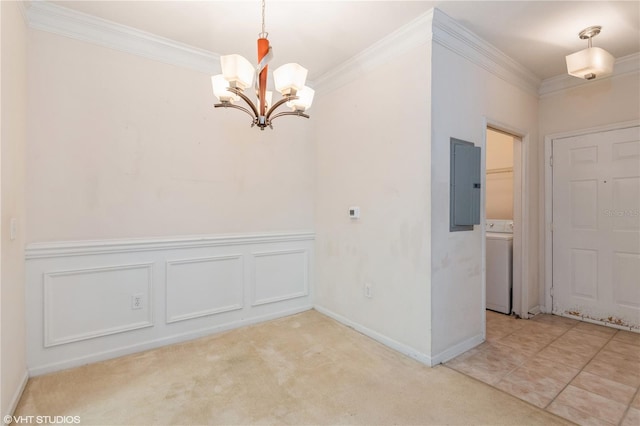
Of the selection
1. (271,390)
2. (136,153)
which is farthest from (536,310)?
(136,153)

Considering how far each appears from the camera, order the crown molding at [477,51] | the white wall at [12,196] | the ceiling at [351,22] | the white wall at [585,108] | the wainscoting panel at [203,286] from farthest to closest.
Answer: the white wall at [585,108] → the wainscoting panel at [203,286] → the crown molding at [477,51] → the ceiling at [351,22] → the white wall at [12,196]

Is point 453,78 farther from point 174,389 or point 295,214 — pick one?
point 174,389

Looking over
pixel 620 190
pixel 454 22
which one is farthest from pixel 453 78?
pixel 620 190

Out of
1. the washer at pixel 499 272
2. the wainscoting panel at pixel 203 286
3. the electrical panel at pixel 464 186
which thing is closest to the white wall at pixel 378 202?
the electrical panel at pixel 464 186

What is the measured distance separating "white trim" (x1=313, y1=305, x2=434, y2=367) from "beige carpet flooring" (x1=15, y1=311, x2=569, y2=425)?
6 centimetres

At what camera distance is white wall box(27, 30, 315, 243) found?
7.50 feet

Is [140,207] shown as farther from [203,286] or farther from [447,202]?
[447,202]

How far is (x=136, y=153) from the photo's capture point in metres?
2.62

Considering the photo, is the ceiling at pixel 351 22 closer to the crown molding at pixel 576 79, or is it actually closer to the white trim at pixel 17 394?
the crown molding at pixel 576 79

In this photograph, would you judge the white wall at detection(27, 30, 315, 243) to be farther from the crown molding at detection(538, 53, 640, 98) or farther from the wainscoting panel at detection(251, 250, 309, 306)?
the crown molding at detection(538, 53, 640, 98)

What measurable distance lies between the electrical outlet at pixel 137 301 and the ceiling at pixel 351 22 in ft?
7.28

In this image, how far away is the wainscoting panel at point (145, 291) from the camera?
7.47 feet

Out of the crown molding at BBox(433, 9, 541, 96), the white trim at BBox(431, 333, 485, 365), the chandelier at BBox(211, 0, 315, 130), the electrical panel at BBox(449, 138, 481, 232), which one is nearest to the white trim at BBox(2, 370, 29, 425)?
the chandelier at BBox(211, 0, 315, 130)

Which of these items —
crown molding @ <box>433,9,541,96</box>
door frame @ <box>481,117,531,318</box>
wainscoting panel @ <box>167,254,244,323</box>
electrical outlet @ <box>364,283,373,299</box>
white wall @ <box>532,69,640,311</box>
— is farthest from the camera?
door frame @ <box>481,117,531,318</box>
